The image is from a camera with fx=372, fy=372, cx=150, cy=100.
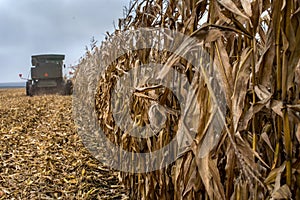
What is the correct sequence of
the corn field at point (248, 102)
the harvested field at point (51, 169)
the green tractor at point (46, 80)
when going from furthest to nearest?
the green tractor at point (46, 80) < the harvested field at point (51, 169) < the corn field at point (248, 102)

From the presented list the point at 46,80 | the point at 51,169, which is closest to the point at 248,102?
the point at 51,169

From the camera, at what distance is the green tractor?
41.8 feet

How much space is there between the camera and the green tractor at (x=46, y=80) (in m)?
12.8

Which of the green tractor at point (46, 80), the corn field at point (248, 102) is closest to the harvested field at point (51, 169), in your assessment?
the corn field at point (248, 102)

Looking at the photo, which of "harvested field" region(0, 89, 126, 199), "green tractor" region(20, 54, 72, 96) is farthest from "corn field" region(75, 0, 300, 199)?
"green tractor" region(20, 54, 72, 96)

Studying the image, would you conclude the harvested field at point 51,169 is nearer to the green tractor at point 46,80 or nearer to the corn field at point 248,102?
the corn field at point 248,102

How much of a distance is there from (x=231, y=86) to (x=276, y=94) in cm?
12

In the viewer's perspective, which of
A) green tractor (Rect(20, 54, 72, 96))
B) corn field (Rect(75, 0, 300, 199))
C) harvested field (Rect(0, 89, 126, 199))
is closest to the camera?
corn field (Rect(75, 0, 300, 199))

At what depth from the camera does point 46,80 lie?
13023 millimetres

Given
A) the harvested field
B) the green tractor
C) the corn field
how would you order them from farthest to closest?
the green tractor, the harvested field, the corn field

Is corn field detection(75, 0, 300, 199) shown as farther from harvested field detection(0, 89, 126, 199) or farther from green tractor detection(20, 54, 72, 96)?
green tractor detection(20, 54, 72, 96)

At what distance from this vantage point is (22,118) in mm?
5574

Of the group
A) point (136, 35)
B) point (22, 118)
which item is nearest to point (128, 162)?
point (136, 35)

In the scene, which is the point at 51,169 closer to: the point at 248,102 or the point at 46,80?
the point at 248,102
